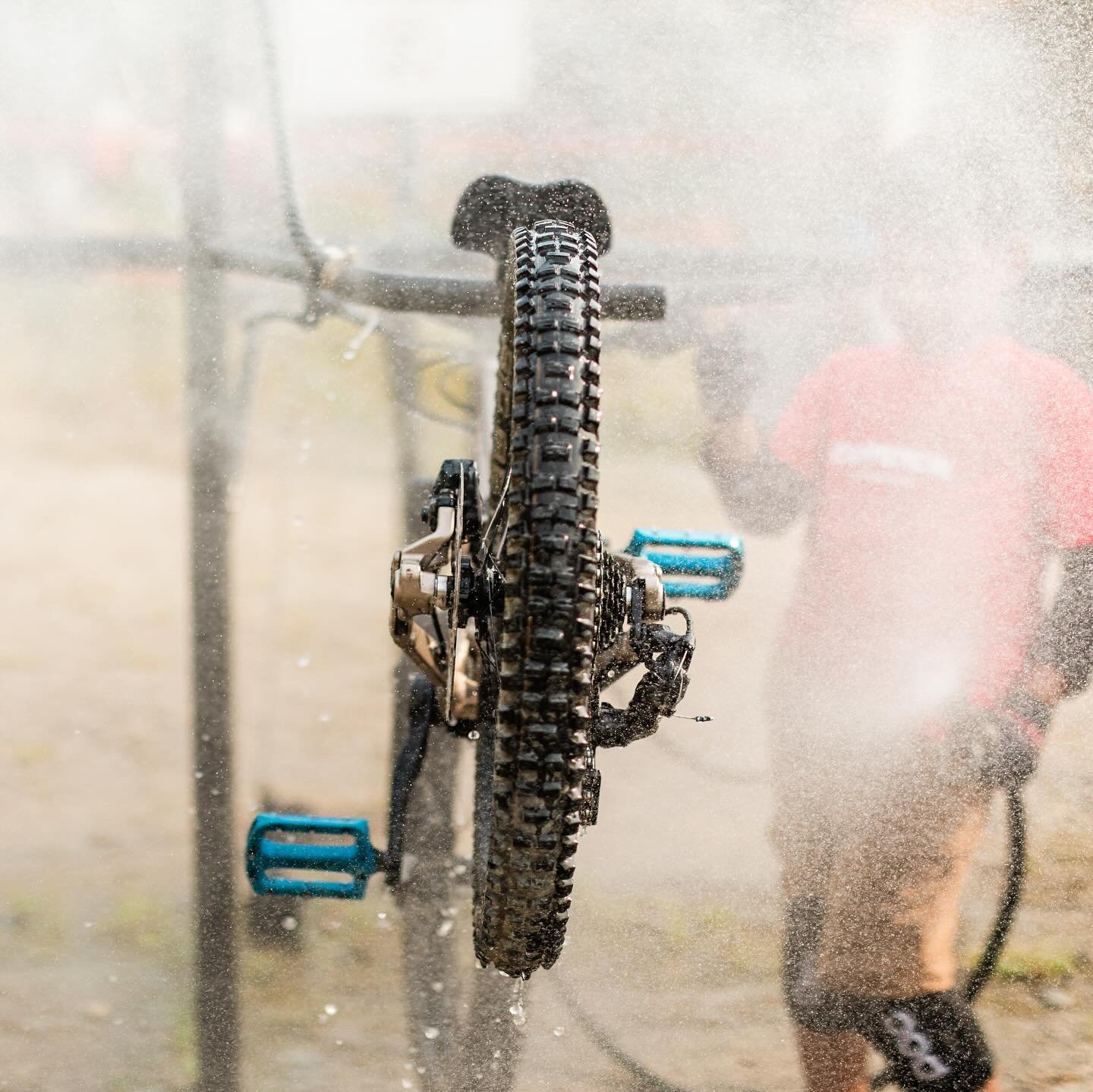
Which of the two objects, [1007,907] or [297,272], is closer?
[297,272]

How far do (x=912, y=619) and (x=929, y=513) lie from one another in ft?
0.51

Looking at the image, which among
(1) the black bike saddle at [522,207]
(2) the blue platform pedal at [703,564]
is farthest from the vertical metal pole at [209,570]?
(2) the blue platform pedal at [703,564]

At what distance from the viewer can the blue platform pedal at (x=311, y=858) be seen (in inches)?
46.8

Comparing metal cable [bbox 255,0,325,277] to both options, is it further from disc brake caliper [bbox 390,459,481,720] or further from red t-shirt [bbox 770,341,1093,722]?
red t-shirt [bbox 770,341,1093,722]

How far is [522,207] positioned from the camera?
1110 mm

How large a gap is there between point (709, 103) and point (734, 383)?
1.31 ft

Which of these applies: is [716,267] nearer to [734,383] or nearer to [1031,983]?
[734,383]

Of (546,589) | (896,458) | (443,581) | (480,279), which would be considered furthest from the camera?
(896,458)

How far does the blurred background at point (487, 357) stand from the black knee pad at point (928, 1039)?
5 centimetres

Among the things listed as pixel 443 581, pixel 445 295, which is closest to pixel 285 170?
pixel 445 295

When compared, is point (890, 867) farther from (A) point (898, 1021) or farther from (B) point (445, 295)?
(B) point (445, 295)

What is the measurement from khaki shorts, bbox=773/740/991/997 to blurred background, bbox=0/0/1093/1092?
0.26 feet

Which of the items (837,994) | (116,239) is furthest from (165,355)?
(837,994)

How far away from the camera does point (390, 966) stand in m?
1.41
